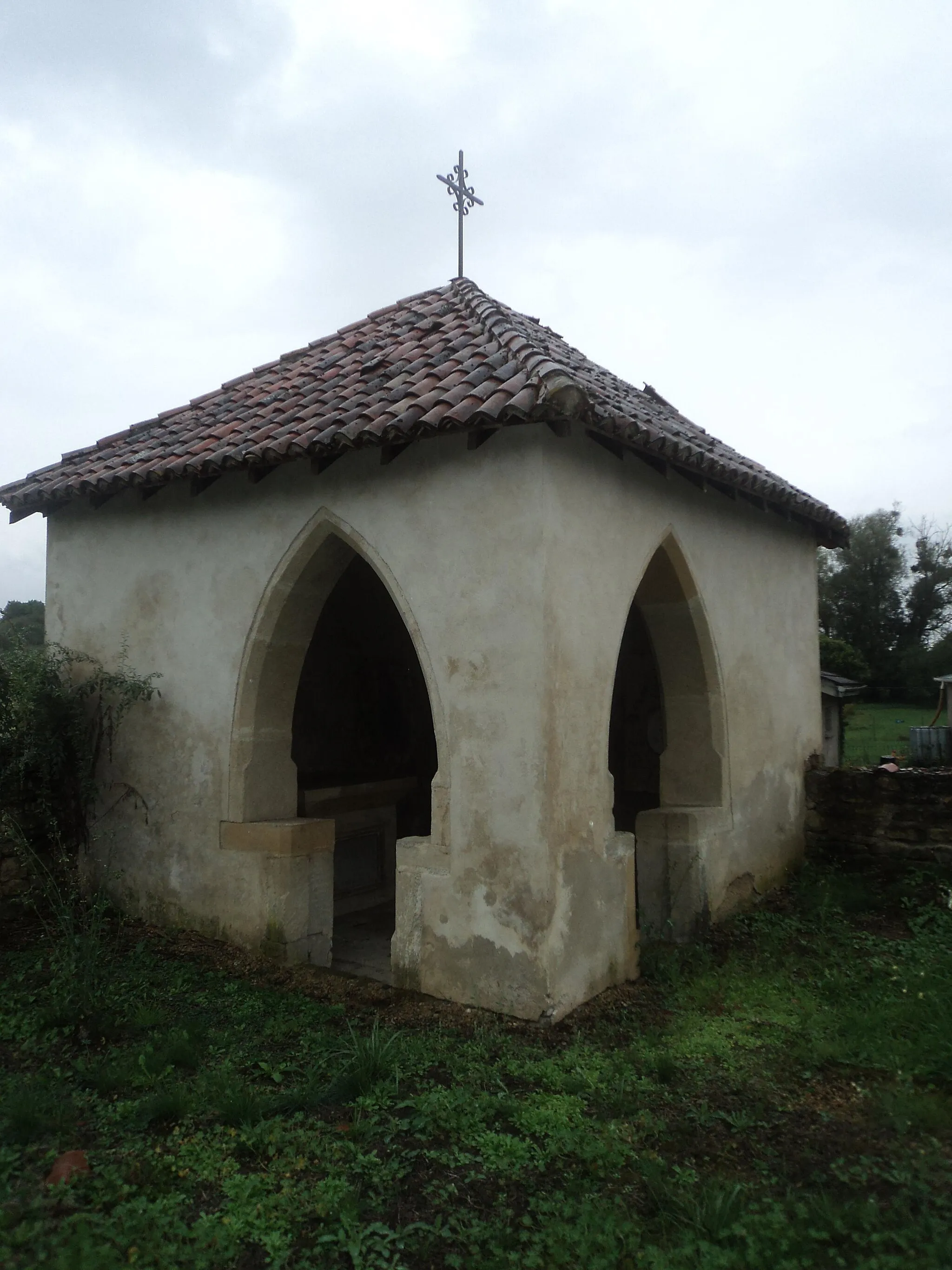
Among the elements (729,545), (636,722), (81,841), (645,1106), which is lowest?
(645,1106)

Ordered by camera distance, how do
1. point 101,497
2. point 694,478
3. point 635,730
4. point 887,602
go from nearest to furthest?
point 694,478 < point 101,497 < point 635,730 < point 887,602

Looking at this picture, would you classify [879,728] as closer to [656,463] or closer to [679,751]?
[679,751]

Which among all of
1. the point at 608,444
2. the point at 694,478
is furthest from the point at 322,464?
the point at 694,478

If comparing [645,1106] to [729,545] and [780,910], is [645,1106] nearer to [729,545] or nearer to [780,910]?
[780,910]

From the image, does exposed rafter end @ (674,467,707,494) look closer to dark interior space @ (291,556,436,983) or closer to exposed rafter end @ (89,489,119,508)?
dark interior space @ (291,556,436,983)

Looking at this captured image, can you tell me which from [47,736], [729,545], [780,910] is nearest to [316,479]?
[47,736]

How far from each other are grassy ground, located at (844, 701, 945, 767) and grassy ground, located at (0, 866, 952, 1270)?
41.6 ft

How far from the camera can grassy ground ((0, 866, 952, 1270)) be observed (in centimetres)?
316

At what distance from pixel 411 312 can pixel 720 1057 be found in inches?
259

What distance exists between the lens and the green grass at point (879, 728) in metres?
19.2

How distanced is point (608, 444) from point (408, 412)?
1369mm

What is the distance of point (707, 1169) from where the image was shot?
3.62 meters

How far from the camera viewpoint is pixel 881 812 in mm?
8055

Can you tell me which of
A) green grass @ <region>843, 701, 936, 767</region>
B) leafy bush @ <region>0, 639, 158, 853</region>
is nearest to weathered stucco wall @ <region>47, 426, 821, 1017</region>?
leafy bush @ <region>0, 639, 158, 853</region>
